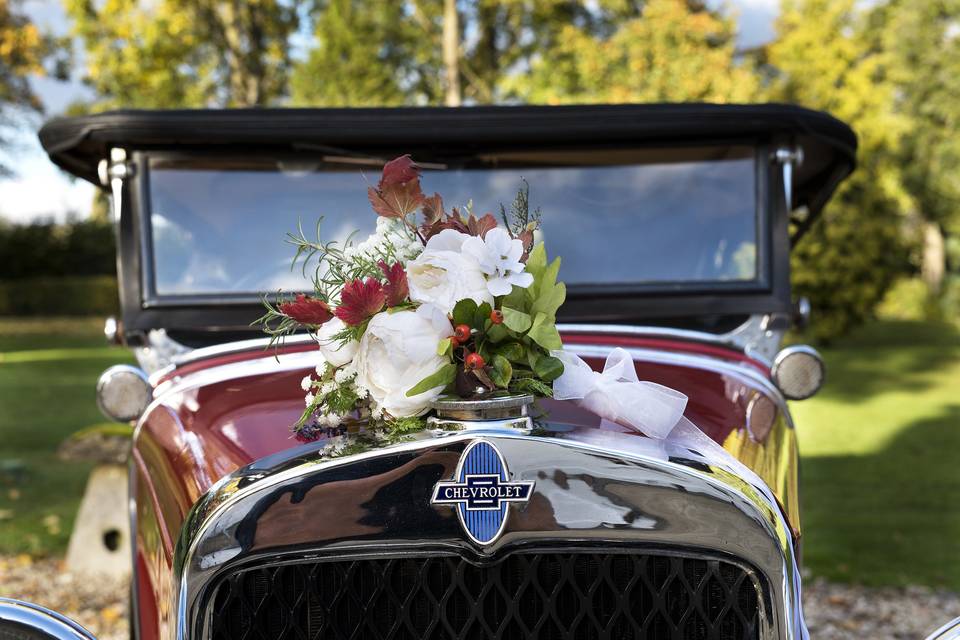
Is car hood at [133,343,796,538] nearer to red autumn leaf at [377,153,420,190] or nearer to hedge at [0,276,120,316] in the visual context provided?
red autumn leaf at [377,153,420,190]

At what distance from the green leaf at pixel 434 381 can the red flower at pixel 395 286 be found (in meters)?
0.17

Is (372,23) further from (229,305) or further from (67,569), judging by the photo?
(229,305)

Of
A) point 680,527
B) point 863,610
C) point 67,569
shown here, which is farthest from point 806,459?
point 680,527

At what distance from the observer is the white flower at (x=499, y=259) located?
1.79 m

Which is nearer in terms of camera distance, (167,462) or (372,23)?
(167,462)

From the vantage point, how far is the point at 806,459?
874 cm

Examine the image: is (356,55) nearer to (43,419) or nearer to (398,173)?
(43,419)

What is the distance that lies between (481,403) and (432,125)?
1.48 metres

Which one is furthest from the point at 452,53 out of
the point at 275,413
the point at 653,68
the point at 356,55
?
the point at 275,413

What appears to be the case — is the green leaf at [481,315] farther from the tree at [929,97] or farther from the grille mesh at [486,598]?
the tree at [929,97]

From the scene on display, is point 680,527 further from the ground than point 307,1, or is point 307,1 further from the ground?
point 307,1

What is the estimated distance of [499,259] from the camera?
1811 millimetres

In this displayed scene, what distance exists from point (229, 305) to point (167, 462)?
78 centimetres

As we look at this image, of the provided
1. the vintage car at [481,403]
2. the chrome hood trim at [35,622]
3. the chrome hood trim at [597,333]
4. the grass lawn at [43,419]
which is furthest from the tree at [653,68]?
the chrome hood trim at [35,622]
